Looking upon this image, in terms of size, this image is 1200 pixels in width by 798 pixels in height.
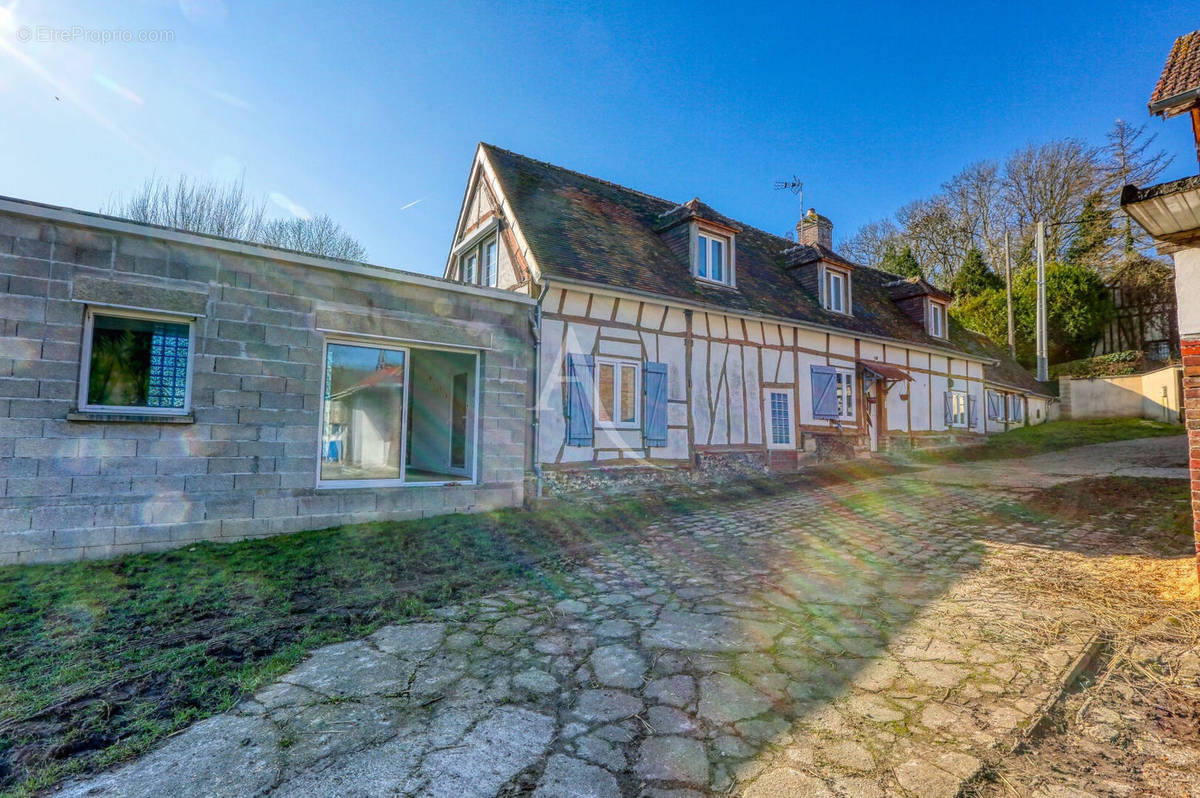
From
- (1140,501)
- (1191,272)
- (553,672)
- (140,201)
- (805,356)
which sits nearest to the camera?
(553,672)

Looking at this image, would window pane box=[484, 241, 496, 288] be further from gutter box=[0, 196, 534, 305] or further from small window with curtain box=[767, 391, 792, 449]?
small window with curtain box=[767, 391, 792, 449]

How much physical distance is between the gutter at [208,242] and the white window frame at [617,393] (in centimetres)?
262

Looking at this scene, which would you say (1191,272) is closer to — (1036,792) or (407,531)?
(1036,792)

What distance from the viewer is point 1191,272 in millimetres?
3906

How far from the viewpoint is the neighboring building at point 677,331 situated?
9266mm

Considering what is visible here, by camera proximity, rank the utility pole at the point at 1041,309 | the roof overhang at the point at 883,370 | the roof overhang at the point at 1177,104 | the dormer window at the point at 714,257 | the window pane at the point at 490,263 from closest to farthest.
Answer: the roof overhang at the point at 1177,104 < the window pane at the point at 490,263 < the dormer window at the point at 714,257 < the roof overhang at the point at 883,370 < the utility pole at the point at 1041,309

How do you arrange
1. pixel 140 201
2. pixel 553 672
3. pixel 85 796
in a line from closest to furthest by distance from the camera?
pixel 85 796, pixel 553 672, pixel 140 201

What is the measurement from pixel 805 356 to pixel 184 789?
12543 millimetres

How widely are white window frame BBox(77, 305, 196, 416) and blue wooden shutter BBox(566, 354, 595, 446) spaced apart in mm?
4965

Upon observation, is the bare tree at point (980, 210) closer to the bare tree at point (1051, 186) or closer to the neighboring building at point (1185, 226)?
the bare tree at point (1051, 186)

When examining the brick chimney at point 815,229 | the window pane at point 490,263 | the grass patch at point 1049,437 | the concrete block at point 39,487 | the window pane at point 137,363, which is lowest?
the concrete block at point 39,487

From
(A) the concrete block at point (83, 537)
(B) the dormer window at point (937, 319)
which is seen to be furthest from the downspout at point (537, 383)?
(B) the dormer window at point (937, 319)

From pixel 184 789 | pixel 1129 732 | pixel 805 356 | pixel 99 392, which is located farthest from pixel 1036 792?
pixel 805 356

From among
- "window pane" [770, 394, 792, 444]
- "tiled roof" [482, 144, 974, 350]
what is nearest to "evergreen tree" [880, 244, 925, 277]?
"tiled roof" [482, 144, 974, 350]
